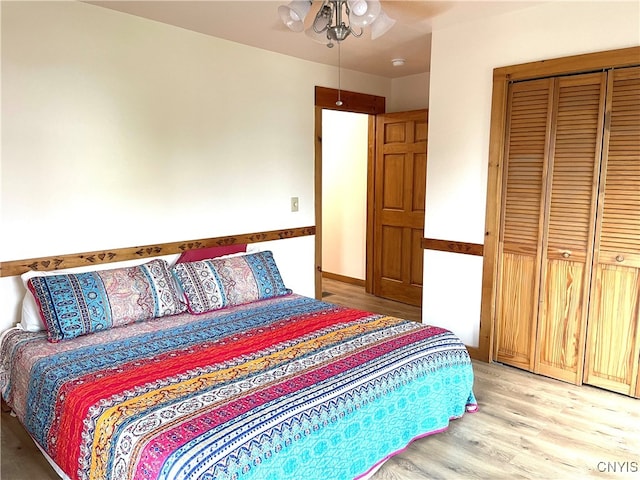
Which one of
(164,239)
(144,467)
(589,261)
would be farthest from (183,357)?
(589,261)

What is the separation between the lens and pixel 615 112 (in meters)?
2.65

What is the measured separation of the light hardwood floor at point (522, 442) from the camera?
212 centimetres

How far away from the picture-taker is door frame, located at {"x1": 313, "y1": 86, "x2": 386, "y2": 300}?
4203 mm

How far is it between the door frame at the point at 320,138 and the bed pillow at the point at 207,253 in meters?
1.02

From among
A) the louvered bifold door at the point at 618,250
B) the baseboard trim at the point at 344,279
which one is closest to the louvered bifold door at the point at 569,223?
the louvered bifold door at the point at 618,250

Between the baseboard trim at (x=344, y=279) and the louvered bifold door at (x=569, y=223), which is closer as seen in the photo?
the louvered bifold door at (x=569, y=223)

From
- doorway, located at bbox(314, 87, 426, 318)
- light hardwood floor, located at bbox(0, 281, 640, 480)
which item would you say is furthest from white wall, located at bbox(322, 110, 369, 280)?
light hardwood floor, located at bbox(0, 281, 640, 480)

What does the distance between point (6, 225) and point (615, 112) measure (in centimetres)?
346

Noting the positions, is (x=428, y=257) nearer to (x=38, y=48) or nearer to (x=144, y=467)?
(x=144, y=467)

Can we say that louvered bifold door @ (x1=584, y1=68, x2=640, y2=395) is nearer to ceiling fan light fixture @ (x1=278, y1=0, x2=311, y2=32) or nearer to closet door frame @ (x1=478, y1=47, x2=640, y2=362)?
closet door frame @ (x1=478, y1=47, x2=640, y2=362)

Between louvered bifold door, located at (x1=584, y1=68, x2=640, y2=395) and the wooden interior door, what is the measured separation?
1.94 metres

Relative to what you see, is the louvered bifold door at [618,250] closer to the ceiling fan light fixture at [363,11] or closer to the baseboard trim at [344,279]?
the ceiling fan light fixture at [363,11]

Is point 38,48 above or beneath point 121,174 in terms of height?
above

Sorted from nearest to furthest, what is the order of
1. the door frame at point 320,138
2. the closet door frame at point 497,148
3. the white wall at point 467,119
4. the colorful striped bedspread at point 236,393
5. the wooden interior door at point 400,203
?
the colorful striped bedspread at point 236,393 → the closet door frame at point 497,148 → the white wall at point 467,119 → the door frame at point 320,138 → the wooden interior door at point 400,203
